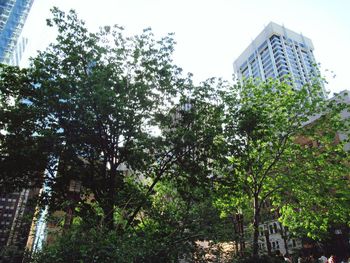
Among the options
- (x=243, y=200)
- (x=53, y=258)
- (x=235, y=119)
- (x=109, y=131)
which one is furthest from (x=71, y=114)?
(x=243, y=200)

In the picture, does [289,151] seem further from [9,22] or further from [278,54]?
[278,54]

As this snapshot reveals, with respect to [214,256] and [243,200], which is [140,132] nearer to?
[214,256]

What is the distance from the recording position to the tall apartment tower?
13275 centimetres

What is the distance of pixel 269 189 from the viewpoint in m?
19.0

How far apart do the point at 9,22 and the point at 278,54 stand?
116 metres

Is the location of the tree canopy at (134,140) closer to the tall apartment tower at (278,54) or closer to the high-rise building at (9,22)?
the high-rise building at (9,22)

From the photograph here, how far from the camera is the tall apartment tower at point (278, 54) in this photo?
13275 centimetres

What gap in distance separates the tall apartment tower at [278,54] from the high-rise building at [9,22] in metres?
92.2

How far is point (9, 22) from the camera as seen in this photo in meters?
89.0

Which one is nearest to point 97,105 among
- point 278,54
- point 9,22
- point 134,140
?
point 134,140

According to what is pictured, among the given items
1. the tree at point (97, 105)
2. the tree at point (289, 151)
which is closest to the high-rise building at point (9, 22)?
the tree at point (97, 105)

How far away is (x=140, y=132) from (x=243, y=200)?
1059cm

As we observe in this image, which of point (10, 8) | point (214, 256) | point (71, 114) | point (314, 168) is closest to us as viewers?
point (214, 256)

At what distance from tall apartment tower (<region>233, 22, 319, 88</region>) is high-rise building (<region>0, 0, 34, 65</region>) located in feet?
303
